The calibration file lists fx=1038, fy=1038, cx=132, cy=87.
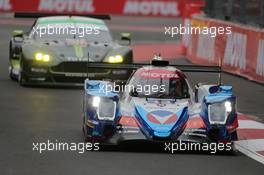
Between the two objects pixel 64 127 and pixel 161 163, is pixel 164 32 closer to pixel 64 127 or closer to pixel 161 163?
pixel 64 127

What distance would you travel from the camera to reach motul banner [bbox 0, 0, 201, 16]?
38562 mm

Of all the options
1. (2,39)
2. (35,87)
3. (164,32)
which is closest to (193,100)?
(35,87)

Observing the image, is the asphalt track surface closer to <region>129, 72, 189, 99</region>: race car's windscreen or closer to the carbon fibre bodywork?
the carbon fibre bodywork

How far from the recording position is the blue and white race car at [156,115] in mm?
12008

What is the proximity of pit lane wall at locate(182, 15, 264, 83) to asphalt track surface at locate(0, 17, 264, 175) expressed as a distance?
2.90 metres

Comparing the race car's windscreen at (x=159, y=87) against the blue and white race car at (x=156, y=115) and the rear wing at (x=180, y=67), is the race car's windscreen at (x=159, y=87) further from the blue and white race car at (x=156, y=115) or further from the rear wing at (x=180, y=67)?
the rear wing at (x=180, y=67)

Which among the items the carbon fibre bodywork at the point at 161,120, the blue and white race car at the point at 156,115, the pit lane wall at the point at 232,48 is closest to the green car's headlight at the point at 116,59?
the pit lane wall at the point at 232,48

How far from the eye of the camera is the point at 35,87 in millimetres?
19766

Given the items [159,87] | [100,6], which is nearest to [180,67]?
[159,87]

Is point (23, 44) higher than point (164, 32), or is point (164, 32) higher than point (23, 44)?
point (23, 44)

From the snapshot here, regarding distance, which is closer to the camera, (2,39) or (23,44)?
(23,44)

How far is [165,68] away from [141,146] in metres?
1.41

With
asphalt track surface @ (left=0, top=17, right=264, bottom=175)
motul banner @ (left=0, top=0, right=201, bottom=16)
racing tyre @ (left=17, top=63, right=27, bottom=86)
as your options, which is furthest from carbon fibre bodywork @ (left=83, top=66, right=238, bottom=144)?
motul banner @ (left=0, top=0, right=201, bottom=16)

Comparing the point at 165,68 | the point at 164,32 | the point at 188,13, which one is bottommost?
the point at 164,32
